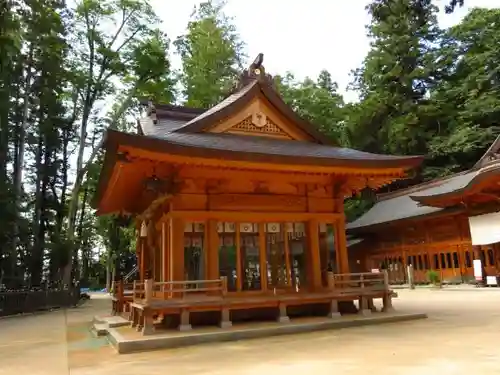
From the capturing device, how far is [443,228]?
22203 millimetres

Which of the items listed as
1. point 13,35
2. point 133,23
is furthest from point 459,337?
point 133,23

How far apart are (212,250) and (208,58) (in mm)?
19846

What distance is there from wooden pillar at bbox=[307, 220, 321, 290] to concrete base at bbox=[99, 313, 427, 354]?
95 centimetres

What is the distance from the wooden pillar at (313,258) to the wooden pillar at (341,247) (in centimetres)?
67

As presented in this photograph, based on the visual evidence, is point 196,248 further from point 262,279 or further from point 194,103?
point 194,103

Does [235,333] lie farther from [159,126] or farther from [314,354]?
[159,126]

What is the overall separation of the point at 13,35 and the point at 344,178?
33.4 feet

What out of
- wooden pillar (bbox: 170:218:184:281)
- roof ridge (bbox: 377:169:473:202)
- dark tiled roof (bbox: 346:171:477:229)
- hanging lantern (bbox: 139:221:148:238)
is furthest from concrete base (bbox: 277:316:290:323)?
roof ridge (bbox: 377:169:473:202)

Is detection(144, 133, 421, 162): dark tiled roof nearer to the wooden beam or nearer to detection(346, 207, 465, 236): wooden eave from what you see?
the wooden beam

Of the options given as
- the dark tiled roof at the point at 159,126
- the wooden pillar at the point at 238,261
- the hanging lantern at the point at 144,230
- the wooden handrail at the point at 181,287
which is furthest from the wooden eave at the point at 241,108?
the wooden handrail at the point at 181,287

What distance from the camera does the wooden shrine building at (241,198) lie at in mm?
8227

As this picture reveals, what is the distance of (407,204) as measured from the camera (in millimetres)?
26672

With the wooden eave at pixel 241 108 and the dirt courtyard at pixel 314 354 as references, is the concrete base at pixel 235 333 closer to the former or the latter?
the dirt courtyard at pixel 314 354

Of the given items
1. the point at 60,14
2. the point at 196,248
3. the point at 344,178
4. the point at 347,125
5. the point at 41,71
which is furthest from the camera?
the point at 347,125
